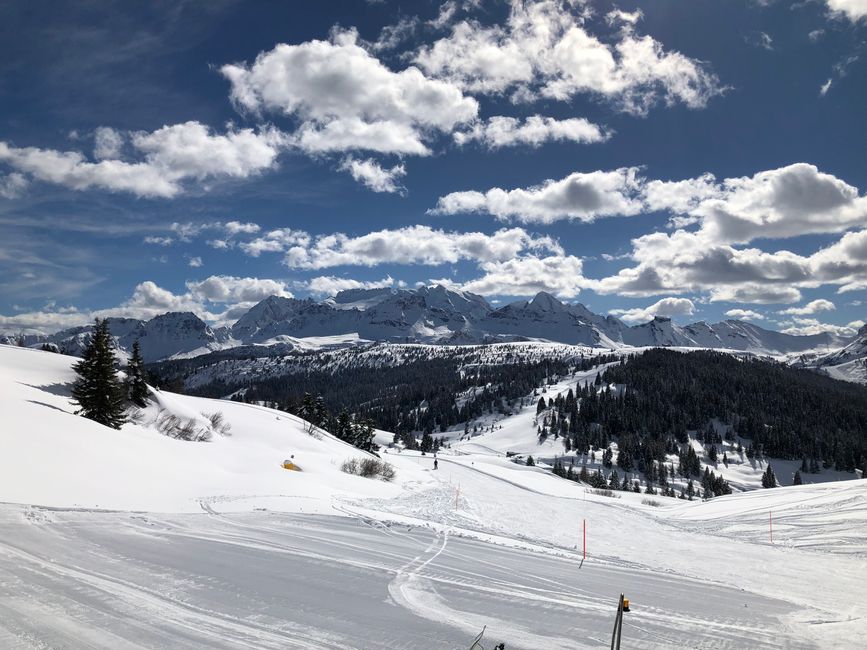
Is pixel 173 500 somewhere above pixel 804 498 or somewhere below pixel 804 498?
below

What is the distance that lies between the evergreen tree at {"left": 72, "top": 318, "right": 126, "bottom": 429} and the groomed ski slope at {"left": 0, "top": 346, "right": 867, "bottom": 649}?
8.12m

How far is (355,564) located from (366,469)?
26327 millimetres

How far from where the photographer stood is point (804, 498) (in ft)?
73.7

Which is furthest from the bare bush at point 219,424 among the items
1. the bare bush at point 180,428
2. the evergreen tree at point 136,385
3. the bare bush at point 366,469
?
the bare bush at point 366,469

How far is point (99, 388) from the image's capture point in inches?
1237

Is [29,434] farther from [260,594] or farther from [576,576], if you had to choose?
[576,576]

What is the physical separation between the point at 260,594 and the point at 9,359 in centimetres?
4757

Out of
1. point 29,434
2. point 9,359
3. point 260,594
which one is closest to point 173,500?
point 29,434

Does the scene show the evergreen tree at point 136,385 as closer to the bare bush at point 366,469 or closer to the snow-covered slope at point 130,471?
the snow-covered slope at point 130,471

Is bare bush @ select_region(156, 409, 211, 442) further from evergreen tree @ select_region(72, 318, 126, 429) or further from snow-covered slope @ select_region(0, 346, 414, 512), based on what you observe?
snow-covered slope @ select_region(0, 346, 414, 512)

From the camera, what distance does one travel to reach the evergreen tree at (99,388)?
1208 inches

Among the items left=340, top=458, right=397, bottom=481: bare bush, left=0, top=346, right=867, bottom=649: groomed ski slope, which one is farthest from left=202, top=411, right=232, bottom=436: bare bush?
left=0, top=346, right=867, bottom=649: groomed ski slope

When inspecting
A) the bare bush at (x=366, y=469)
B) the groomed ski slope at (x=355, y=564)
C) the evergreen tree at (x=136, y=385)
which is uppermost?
the evergreen tree at (x=136, y=385)

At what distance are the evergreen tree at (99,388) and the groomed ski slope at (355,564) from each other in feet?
26.7
